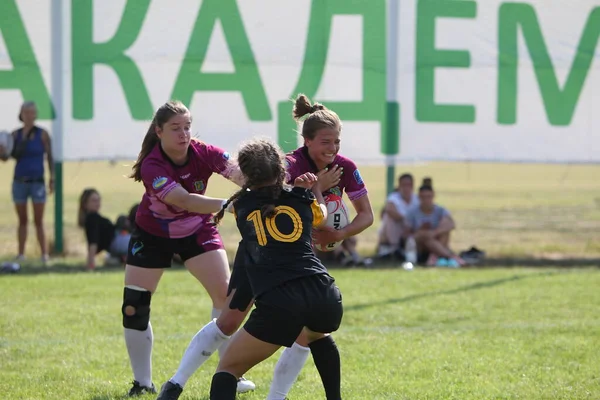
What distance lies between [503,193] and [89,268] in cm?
1940

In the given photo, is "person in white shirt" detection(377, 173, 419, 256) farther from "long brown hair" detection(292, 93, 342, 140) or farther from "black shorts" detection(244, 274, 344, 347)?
"black shorts" detection(244, 274, 344, 347)

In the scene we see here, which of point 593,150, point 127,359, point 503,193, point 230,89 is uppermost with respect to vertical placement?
point 230,89

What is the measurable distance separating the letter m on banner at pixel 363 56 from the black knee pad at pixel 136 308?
764 centimetres

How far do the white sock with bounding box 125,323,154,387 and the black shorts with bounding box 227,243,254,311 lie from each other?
962 millimetres

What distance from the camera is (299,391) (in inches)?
230

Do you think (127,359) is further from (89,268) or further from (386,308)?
(89,268)

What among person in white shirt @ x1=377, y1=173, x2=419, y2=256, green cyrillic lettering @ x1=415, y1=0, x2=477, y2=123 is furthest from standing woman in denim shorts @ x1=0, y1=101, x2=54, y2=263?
green cyrillic lettering @ x1=415, y1=0, x2=477, y2=123

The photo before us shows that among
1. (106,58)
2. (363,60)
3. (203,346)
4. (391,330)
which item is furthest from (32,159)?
(203,346)

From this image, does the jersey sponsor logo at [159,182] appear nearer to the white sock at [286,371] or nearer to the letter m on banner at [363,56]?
the white sock at [286,371]

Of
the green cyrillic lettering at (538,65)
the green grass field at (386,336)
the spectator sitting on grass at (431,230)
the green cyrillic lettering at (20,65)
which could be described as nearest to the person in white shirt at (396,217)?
the spectator sitting on grass at (431,230)

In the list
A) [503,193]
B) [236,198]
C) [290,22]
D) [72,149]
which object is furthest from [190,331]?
[503,193]

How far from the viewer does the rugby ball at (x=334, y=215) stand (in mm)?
5137

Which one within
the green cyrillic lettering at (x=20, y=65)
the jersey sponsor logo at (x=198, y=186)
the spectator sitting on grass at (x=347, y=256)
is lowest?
the spectator sitting on grass at (x=347, y=256)

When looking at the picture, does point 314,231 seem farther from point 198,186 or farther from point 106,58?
point 106,58
